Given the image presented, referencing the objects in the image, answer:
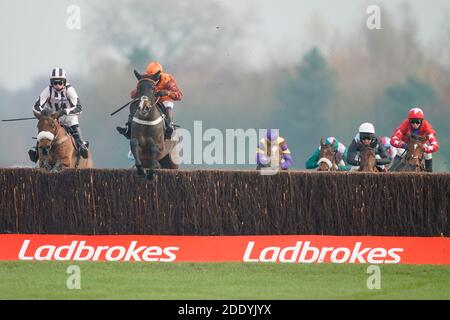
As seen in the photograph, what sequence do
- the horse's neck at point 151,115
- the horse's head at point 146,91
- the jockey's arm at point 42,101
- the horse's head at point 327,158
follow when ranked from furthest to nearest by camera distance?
the horse's head at point 327,158 < the jockey's arm at point 42,101 < the horse's neck at point 151,115 < the horse's head at point 146,91

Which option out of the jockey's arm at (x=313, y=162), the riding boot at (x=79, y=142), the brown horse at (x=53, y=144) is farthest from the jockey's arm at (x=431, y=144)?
the brown horse at (x=53, y=144)

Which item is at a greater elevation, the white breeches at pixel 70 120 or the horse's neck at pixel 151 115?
the horse's neck at pixel 151 115

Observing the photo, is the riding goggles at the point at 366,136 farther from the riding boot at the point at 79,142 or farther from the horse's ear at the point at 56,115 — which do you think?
the horse's ear at the point at 56,115

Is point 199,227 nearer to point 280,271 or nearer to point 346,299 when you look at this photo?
point 280,271

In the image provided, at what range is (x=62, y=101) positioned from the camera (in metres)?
15.8

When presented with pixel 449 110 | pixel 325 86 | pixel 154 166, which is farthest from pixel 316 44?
pixel 154 166

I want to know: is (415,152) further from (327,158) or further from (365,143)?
(327,158)

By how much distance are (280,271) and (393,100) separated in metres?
15.9

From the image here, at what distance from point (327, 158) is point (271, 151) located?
2.99 feet

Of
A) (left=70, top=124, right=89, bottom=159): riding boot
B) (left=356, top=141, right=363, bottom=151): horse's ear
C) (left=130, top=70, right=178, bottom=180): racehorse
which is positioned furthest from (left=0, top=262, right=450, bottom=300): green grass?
(left=70, top=124, right=89, bottom=159): riding boot

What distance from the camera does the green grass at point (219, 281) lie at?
1066cm

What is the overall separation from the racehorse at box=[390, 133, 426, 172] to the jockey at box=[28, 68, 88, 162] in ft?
13.4

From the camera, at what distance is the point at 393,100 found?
27.5 m

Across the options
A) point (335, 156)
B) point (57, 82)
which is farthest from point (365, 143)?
point (57, 82)
